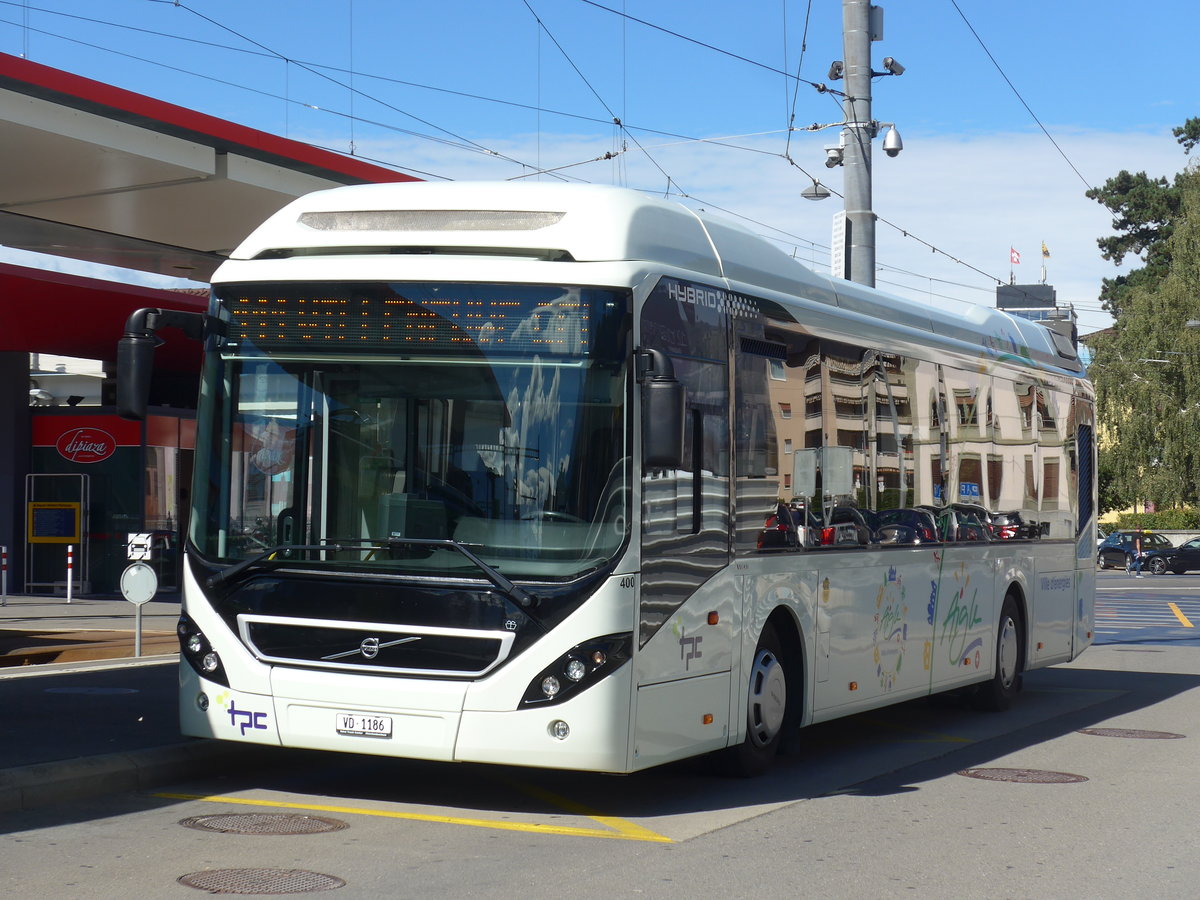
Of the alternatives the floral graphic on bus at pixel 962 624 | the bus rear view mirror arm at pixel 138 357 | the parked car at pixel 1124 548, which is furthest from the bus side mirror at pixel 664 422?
the parked car at pixel 1124 548

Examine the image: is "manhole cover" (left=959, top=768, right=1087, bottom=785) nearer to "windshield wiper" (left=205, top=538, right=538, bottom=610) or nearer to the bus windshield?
the bus windshield

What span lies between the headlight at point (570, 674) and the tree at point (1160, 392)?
56042 mm

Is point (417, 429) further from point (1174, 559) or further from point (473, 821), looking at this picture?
point (1174, 559)

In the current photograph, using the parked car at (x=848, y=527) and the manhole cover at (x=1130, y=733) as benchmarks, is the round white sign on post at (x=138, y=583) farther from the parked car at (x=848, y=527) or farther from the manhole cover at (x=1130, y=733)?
the manhole cover at (x=1130, y=733)

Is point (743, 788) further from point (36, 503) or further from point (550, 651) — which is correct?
point (36, 503)

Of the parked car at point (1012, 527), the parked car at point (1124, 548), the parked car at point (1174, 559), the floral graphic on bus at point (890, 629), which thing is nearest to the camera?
the floral graphic on bus at point (890, 629)

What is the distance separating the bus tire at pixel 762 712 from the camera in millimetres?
9492

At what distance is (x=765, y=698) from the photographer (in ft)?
31.5

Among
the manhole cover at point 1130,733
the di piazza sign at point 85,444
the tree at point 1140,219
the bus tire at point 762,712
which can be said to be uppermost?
the tree at point 1140,219

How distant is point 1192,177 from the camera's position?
6625 cm

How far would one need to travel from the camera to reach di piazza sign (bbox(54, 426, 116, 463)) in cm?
2705

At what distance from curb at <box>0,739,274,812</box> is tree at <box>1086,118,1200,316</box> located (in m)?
74.1

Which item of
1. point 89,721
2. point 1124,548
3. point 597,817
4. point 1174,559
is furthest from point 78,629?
point 1124,548

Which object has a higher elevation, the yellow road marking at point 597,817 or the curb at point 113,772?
the curb at point 113,772
